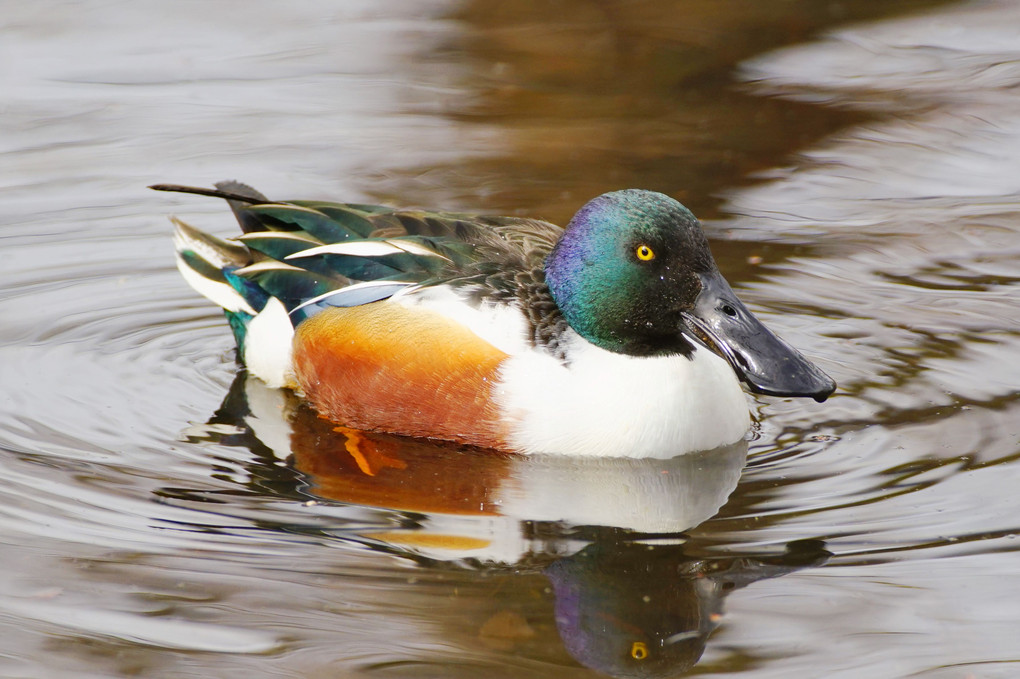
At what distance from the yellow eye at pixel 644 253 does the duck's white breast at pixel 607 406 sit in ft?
1.25

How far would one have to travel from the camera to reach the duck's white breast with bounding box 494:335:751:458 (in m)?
4.87

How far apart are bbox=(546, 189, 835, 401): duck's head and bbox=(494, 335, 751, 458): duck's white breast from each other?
0.11 meters

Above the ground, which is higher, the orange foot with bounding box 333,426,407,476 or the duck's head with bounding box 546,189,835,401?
the duck's head with bounding box 546,189,835,401

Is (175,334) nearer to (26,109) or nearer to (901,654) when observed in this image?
(26,109)

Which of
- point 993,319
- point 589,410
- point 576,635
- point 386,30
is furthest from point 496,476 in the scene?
point 386,30

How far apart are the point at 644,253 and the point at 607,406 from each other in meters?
0.54

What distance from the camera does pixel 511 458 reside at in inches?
195

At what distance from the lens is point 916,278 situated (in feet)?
21.0

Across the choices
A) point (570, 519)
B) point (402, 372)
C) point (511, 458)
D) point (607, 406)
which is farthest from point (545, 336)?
point (570, 519)

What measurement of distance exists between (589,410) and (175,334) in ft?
7.00

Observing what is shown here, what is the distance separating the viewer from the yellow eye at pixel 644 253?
189 inches

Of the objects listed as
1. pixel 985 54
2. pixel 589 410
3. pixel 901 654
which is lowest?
pixel 901 654

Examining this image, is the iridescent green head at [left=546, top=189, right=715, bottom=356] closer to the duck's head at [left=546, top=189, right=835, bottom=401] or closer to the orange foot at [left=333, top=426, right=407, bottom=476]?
the duck's head at [left=546, top=189, right=835, bottom=401]

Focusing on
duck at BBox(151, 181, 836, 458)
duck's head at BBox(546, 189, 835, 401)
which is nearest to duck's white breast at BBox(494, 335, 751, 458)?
duck at BBox(151, 181, 836, 458)
